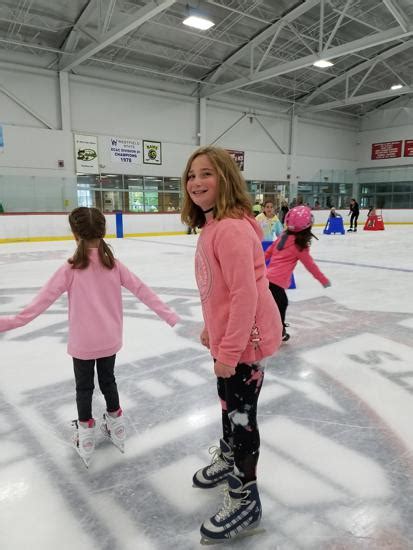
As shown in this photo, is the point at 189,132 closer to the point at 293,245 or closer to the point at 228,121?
the point at 228,121

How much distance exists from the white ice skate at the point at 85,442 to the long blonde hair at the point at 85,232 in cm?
68

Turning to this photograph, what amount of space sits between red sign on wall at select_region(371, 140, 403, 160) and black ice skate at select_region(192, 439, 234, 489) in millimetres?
25281

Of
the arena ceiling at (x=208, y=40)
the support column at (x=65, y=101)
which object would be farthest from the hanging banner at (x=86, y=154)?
the arena ceiling at (x=208, y=40)

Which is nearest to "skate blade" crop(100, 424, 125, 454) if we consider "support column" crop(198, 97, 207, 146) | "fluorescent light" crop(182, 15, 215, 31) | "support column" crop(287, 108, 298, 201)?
"fluorescent light" crop(182, 15, 215, 31)

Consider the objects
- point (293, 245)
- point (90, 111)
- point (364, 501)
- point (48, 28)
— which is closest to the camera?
point (364, 501)

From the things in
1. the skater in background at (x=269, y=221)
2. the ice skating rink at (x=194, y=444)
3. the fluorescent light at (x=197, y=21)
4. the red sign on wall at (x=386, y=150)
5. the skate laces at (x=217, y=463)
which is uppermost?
the fluorescent light at (x=197, y=21)

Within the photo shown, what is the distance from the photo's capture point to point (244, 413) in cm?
131

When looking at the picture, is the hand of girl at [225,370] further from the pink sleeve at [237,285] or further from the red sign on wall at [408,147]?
the red sign on wall at [408,147]

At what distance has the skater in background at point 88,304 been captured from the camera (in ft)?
5.24

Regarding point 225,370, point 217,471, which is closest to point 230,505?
point 217,471

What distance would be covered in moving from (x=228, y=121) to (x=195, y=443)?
18.4 meters

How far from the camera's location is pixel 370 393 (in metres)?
2.28

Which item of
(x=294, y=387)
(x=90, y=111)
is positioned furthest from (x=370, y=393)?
(x=90, y=111)

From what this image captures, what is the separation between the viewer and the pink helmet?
9.53 feet
